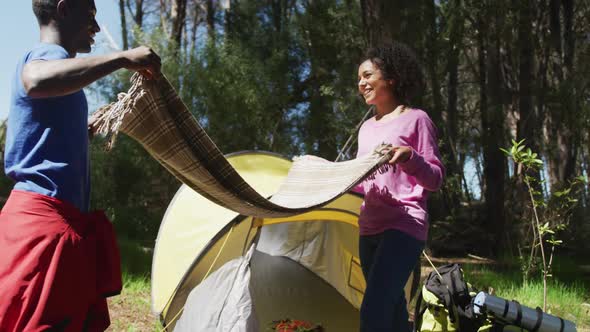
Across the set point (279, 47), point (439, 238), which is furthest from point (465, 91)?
point (439, 238)

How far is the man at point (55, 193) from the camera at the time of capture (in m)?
1.41

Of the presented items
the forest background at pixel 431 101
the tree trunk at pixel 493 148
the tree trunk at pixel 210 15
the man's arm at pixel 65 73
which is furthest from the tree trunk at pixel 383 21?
the tree trunk at pixel 210 15

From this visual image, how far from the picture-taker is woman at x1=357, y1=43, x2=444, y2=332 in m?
2.17

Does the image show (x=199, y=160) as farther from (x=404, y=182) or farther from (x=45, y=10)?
(x=404, y=182)

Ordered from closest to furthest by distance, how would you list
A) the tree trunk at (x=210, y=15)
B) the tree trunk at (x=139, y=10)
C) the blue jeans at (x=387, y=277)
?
the blue jeans at (x=387, y=277) → the tree trunk at (x=210, y=15) → the tree trunk at (x=139, y=10)

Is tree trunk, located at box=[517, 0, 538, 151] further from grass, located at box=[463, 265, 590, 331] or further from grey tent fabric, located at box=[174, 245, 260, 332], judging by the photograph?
grey tent fabric, located at box=[174, 245, 260, 332]

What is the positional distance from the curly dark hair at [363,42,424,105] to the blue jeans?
0.59 meters

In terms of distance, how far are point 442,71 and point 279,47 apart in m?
2.98

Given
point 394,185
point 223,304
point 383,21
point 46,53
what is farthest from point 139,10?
point 46,53

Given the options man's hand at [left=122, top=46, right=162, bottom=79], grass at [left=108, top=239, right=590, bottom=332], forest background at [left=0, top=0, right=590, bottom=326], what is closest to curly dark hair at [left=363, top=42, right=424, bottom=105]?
man's hand at [left=122, top=46, right=162, bottom=79]

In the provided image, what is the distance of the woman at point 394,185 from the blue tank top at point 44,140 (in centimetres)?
108

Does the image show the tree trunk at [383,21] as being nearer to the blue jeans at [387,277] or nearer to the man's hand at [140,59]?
the blue jeans at [387,277]

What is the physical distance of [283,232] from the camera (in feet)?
13.6

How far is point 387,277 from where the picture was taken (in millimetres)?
2168
